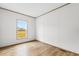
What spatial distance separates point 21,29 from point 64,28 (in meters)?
2.99

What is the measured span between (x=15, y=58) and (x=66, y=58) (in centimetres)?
34

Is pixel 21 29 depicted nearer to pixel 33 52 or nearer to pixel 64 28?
pixel 33 52

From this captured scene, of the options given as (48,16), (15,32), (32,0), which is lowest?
(15,32)

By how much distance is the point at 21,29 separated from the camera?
5.24m

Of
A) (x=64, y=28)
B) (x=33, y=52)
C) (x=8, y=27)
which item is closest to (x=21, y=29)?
(x=8, y=27)

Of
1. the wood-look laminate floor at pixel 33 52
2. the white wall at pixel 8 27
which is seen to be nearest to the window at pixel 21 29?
the white wall at pixel 8 27

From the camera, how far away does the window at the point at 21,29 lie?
485 centimetres

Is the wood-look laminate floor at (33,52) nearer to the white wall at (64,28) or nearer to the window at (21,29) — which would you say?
the white wall at (64,28)

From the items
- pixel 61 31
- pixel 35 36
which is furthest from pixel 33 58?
pixel 35 36

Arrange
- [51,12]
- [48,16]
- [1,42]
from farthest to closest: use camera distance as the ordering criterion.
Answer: [48,16] < [51,12] < [1,42]

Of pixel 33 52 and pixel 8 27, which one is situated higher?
pixel 8 27

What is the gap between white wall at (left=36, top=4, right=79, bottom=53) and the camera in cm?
289

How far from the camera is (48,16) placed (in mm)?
4574

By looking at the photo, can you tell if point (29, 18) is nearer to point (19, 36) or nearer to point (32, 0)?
point (19, 36)
